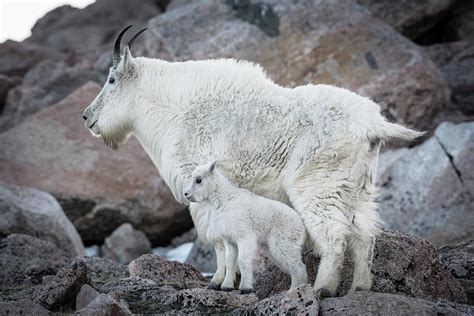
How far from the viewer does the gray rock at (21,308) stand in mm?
8039

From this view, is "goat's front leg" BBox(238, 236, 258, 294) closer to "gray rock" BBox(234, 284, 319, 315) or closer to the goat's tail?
"gray rock" BBox(234, 284, 319, 315)

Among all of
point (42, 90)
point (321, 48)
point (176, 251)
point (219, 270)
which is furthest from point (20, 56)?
point (219, 270)

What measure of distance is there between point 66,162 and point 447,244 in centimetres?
910

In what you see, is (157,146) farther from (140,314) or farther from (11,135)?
(11,135)

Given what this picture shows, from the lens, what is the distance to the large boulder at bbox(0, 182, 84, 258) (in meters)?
14.5

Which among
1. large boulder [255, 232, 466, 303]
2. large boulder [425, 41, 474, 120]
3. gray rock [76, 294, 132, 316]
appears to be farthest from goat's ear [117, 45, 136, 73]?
large boulder [425, 41, 474, 120]

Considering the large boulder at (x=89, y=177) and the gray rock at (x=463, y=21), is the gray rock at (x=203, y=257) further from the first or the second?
the gray rock at (x=463, y=21)

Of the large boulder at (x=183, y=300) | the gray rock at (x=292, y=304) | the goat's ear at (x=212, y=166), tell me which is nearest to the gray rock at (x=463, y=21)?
the goat's ear at (x=212, y=166)

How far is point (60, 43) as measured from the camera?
33469 mm

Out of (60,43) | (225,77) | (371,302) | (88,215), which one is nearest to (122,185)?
(88,215)

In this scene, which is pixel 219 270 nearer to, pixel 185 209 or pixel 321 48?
pixel 185 209

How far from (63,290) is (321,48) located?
1082 centimetres

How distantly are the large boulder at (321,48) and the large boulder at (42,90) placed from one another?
5380 mm

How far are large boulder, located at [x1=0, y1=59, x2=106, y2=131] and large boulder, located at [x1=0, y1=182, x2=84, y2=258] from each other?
8365 millimetres
